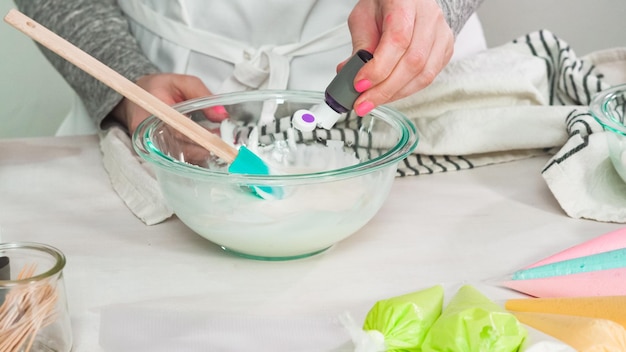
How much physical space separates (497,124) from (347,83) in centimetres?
31

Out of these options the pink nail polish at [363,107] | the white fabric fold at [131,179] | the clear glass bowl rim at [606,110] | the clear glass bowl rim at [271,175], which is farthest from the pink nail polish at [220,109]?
the clear glass bowl rim at [606,110]

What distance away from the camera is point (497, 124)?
35.9 inches

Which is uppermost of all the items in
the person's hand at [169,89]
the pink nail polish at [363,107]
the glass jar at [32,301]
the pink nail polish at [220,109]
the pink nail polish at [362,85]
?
the pink nail polish at [362,85]

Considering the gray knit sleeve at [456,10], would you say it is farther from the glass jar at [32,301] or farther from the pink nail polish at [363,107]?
the glass jar at [32,301]

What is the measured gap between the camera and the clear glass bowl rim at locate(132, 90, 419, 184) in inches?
24.9

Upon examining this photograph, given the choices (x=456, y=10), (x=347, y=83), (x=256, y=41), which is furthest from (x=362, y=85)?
(x=256, y=41)

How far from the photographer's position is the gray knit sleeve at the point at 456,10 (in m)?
0.83

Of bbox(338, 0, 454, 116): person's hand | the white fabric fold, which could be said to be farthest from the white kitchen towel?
bbox(338, 0, 454, 116): person's hand

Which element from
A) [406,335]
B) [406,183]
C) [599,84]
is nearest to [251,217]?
[406,335]

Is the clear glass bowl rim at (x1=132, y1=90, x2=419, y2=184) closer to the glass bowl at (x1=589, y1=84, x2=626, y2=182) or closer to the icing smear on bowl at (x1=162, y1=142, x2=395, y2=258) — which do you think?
the icing smear on bowl at (x1=162, y1=142, x2=395, y2=258)

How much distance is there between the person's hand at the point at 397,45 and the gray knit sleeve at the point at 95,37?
14.7 inches

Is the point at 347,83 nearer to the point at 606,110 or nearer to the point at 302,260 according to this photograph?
the point at 302,260

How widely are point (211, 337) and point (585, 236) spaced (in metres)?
0.40

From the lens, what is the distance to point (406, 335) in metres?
0.54
